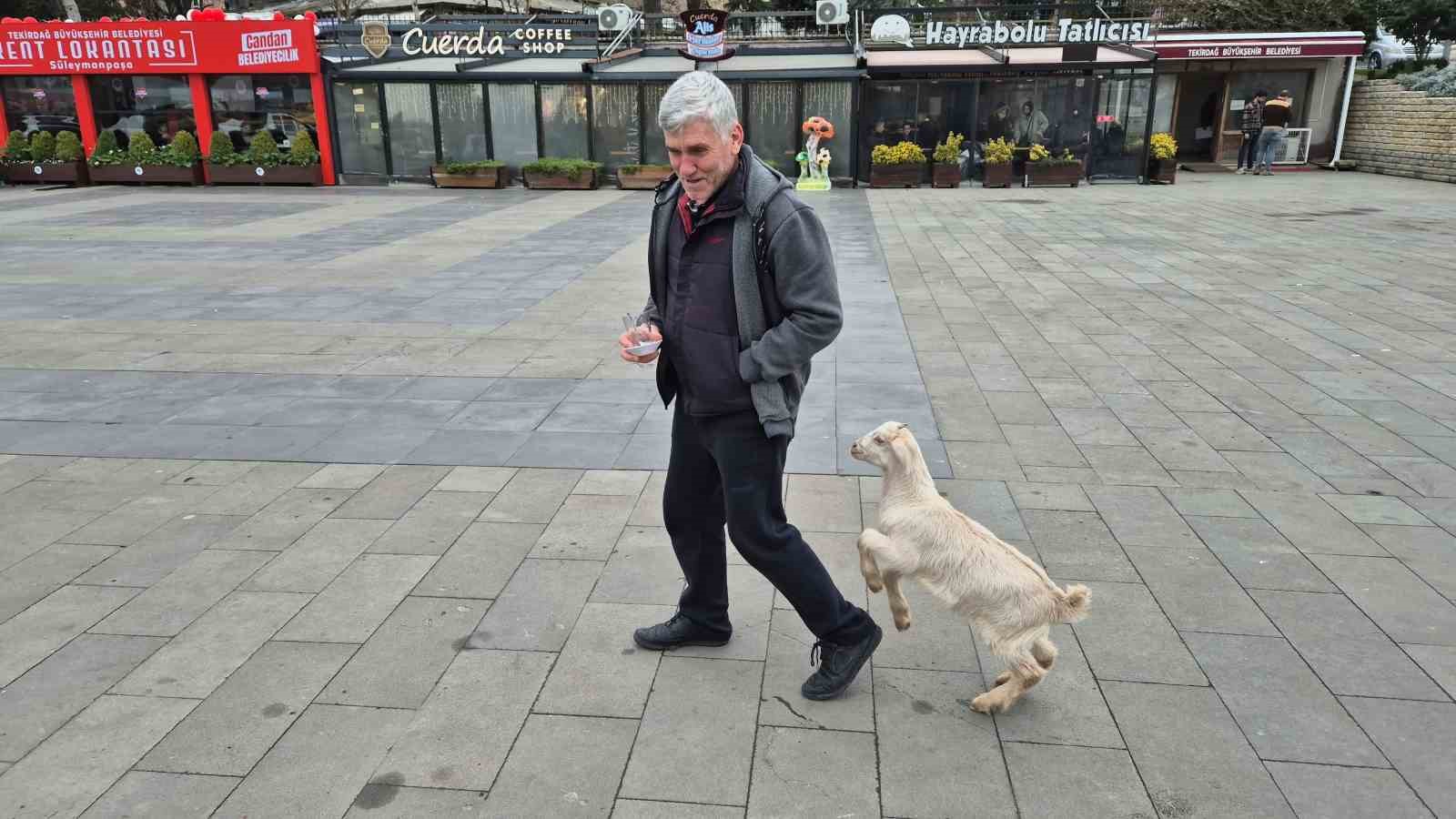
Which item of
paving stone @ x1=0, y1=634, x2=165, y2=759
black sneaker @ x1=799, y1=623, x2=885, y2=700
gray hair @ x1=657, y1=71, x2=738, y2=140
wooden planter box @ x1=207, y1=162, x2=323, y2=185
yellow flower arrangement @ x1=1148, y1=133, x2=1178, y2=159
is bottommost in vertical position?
paving stone @ x1=0, y1=634, x2=165, y2=759

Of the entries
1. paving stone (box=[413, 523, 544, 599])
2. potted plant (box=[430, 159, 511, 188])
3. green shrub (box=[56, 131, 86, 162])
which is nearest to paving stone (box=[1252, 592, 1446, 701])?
paving stone (box=[413, 523, 544, 599])

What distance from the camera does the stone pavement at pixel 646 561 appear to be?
282 cm

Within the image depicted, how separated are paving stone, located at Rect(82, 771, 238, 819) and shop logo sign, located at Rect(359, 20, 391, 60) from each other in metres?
20.8

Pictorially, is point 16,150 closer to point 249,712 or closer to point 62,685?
point 62,685

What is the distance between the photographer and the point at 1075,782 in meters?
2.77

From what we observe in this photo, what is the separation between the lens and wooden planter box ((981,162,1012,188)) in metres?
20.3

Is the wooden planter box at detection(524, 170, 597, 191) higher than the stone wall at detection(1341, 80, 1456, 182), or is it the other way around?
the stone wall at detection(1341, 80, 1456, 182)

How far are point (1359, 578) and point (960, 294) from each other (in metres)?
5.89

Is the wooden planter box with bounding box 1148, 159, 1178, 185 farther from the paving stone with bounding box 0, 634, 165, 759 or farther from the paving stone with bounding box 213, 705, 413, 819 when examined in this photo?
the paving stone with bounding box 0, 634, 165, 759

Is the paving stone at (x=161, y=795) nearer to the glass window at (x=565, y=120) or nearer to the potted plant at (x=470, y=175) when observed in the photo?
the potted plant at (x=470, y=175)

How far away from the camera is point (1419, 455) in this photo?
5301 millimetres

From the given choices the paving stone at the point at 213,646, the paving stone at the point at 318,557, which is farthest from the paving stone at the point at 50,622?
the paving stone at the point at 318,557

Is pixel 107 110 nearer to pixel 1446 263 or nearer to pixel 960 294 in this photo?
pixel 960 294

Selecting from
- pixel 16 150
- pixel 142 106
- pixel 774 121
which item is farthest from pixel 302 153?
pixel 774 121
